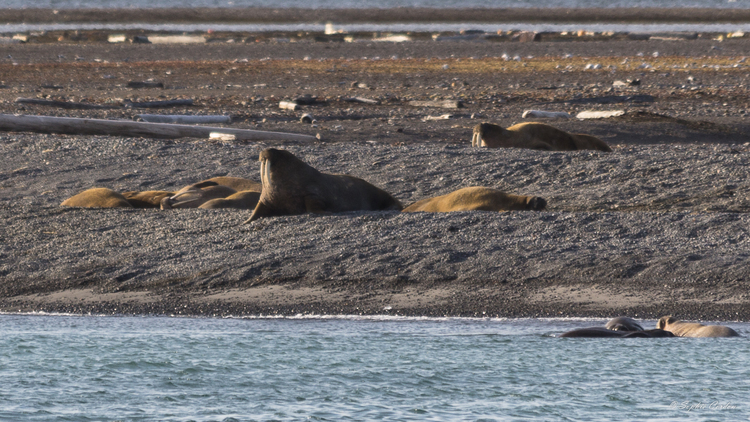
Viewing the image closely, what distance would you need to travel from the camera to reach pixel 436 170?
13508 mm

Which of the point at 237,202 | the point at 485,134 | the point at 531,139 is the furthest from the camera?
the point at 531,139

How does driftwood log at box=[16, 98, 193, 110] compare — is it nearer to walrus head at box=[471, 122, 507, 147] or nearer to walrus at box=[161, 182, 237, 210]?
walrus head at box=[471, 122, 507, 147]

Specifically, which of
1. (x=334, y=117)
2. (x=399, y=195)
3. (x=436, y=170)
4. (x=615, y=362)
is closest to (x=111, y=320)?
(x=615, y=362)

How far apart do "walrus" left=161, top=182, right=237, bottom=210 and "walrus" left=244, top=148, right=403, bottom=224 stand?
2.97ft

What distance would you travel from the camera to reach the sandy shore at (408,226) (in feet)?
29.4

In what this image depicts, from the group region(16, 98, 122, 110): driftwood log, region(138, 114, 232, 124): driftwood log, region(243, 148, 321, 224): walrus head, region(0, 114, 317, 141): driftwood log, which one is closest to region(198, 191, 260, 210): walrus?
region(243, 148, 321, 224): walrus head

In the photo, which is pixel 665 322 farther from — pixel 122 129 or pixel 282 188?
pixel 122 129

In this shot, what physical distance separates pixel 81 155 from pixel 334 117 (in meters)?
5.75

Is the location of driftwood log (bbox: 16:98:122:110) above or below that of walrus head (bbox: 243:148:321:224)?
above

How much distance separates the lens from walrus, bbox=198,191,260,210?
11641mm

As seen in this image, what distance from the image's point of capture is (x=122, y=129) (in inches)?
643

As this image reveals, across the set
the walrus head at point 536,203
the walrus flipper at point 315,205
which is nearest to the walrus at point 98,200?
the walrus flipper at point 315,205

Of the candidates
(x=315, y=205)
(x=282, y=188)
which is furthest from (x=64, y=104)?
(x=315, y=205)

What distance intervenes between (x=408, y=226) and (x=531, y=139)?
5.32 metres
